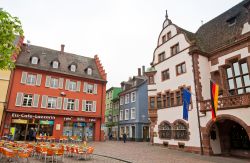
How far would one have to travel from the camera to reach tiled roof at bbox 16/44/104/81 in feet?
97.7

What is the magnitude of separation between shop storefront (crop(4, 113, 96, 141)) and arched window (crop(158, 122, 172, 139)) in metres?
13.1

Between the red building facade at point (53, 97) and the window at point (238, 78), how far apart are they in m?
21.3

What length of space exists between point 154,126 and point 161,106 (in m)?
2.90

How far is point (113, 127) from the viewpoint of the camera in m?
47.0

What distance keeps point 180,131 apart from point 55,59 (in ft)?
75.0

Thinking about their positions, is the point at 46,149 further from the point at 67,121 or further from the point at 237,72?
the point at 67,121

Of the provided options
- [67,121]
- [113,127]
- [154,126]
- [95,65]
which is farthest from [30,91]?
[113,127]

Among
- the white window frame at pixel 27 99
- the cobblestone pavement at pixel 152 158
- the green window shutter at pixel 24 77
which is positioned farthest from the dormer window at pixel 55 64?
the cobblestone pavement at pixel 152 158

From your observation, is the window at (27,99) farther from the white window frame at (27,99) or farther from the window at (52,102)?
the window at (52,102)

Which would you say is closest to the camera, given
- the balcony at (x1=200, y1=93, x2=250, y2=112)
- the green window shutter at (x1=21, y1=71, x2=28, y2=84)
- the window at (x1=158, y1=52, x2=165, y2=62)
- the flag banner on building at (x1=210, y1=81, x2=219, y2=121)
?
the flag banner on building at (x1=210, y1=81, x2=219, y2=121)

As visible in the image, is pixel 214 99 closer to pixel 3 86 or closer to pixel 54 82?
pixel 54 82

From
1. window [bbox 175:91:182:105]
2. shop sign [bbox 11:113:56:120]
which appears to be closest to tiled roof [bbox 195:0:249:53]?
window [bbox 175:91:182:105]

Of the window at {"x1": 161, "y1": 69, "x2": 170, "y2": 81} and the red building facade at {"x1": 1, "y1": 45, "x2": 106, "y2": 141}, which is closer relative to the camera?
the window at {"x1": 161, "y1": 69, "x2": 170, "y2": 81}

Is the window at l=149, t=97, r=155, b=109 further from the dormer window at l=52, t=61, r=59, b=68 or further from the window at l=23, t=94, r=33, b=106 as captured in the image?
the window at l=23, t=94, r=33, b=106
